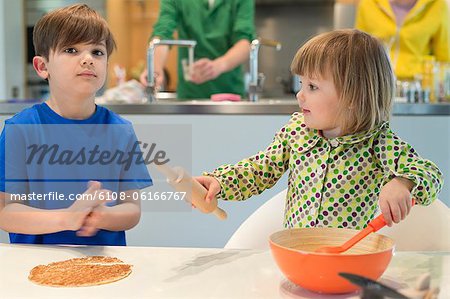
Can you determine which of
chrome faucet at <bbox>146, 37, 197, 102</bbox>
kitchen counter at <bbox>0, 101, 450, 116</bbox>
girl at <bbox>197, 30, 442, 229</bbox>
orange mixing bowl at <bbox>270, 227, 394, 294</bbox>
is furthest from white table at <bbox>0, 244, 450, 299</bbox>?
chrome faucet at <bbox>146, 37, 197, 102</bbox>

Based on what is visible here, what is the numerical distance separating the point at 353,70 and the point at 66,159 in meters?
0.62

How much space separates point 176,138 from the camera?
2.04 m

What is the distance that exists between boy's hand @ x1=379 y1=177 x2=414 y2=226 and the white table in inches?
3.2

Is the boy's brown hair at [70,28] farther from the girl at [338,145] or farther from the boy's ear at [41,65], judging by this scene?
the girl at [338,145]

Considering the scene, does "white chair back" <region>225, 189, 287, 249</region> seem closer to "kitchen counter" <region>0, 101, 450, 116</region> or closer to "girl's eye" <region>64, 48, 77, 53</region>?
"girl's eye" <region>64, 48, 77, 53</region>

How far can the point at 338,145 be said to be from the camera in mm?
1146

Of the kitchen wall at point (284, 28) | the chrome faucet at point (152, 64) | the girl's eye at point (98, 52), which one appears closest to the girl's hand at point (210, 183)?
the girl's eye at point (98, 52)

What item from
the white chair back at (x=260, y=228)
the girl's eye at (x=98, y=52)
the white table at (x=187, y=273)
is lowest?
the white chair back at (x=260, y=228)

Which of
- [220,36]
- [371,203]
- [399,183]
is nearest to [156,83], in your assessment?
[220,36]

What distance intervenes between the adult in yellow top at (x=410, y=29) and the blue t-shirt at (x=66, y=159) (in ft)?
5.15

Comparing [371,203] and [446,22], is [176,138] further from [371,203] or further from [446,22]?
[446,22]

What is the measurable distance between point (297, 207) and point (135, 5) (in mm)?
3870

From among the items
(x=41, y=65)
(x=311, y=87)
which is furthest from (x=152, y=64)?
(x=311, y=87)

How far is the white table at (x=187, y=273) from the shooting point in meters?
0.80
